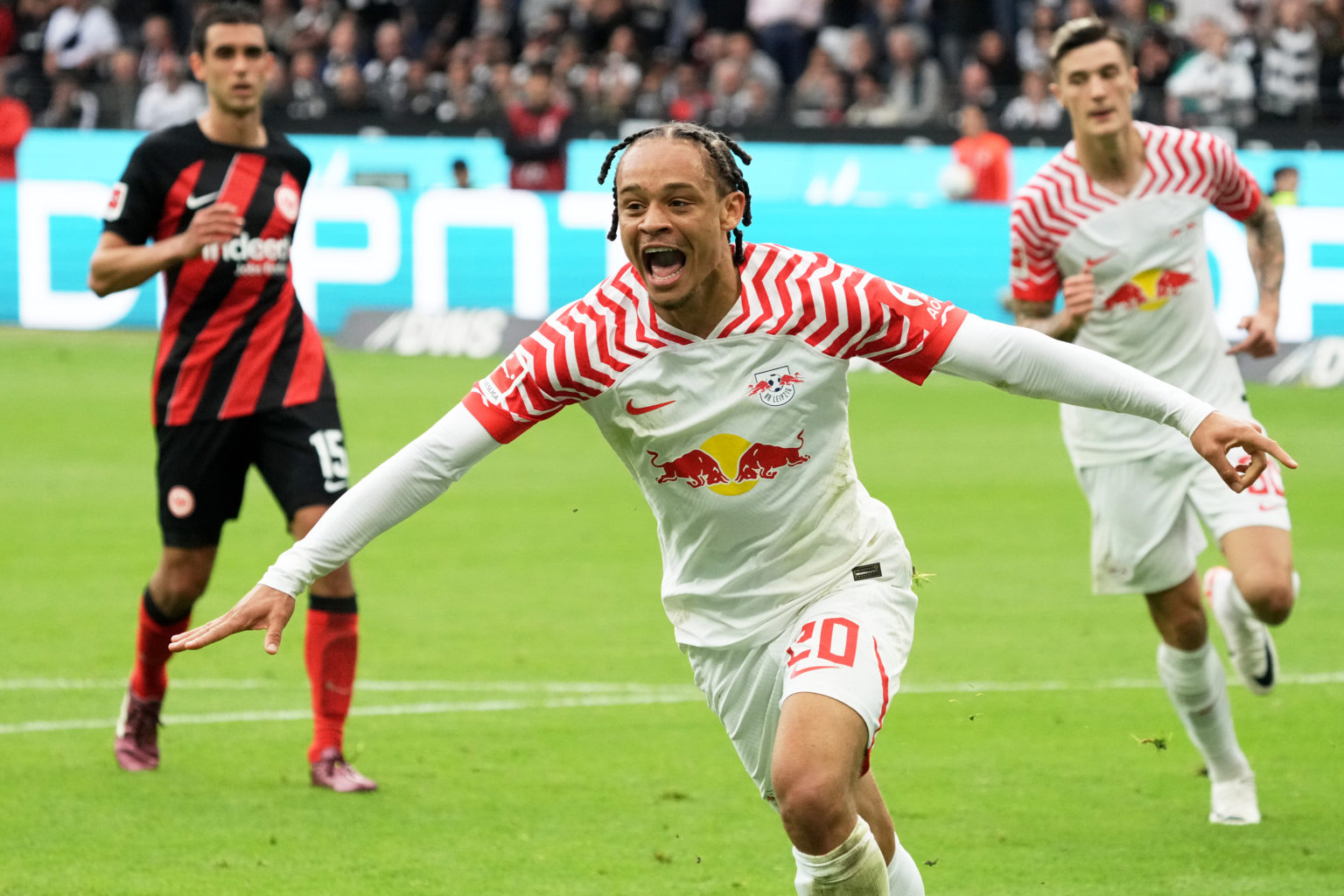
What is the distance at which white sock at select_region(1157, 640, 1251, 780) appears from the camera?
628cm

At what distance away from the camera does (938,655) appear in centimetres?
852

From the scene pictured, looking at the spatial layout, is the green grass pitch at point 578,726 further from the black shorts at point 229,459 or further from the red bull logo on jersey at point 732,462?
the red bull logo on jersey at point 732,462

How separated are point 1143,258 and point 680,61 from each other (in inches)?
687

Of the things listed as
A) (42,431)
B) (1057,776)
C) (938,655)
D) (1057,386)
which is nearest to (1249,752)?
(1057,776)

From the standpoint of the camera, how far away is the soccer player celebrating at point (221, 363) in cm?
668

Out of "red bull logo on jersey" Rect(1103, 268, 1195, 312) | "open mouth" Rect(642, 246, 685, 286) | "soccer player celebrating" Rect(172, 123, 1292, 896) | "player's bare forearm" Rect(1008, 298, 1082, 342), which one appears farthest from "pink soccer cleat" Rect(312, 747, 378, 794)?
"red bull logo on jersey" Rect(1103, 268, 1195, 312)

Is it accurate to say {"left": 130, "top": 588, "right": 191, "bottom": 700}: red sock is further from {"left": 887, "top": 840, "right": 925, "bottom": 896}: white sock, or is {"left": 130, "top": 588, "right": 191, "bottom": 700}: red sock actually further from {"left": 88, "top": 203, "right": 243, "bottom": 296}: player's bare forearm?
{"left": 887, "top": 840, "right": 925, "bottom": 896}: white sock

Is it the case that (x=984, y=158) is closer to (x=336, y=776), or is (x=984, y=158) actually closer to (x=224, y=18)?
(x=224, y=18)

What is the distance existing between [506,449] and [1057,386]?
1053cm

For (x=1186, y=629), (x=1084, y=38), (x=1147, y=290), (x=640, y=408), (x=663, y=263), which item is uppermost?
(x=1084, y=38)

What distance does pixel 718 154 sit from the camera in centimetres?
446

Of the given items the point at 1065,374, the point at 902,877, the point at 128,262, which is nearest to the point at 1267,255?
the point at 1065,374

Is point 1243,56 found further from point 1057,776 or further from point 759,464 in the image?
point 759,464

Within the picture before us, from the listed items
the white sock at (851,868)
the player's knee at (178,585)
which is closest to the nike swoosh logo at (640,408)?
the white sock at (851,868)
